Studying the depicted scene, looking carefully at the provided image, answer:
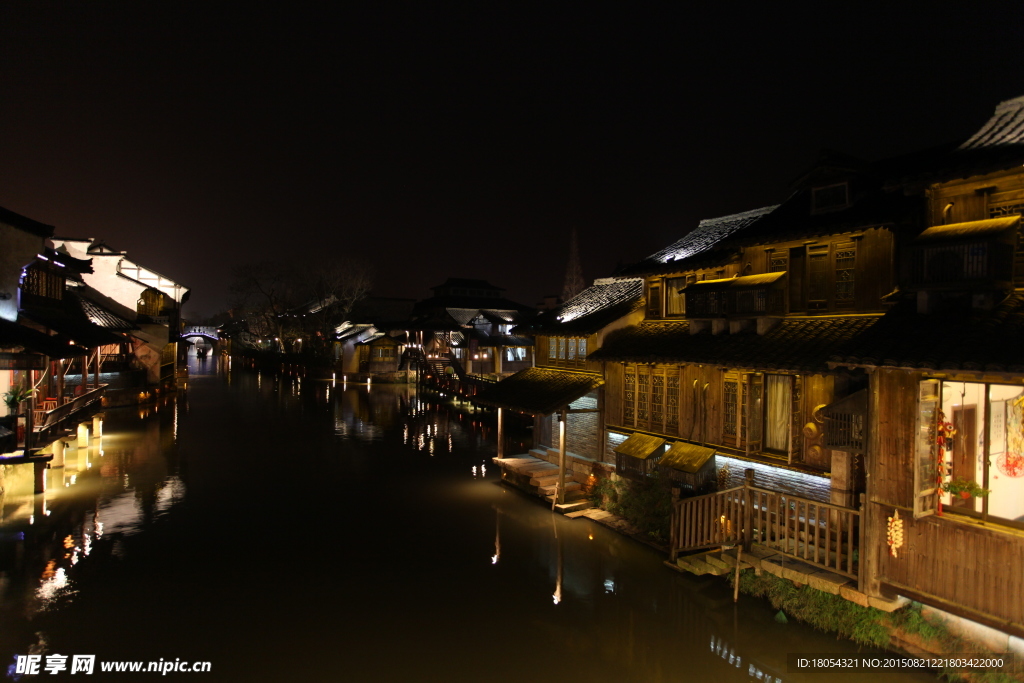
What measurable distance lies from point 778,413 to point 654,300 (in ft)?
17.7

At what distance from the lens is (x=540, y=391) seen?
1834 cm

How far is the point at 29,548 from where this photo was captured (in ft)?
41.9

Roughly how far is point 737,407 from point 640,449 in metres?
3.09

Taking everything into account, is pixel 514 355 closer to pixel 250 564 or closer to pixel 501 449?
pixel 501 449

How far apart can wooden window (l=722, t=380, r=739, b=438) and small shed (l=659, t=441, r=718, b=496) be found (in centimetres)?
66

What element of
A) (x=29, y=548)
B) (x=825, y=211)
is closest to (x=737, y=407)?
(x=825, y=211)

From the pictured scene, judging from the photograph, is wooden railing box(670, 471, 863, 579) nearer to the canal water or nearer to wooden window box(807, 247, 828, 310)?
the canal water

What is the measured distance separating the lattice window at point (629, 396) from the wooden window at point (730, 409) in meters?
3.07

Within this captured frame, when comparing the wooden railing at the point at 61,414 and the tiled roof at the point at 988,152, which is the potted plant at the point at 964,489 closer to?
the tiled roof at the point at 988,152

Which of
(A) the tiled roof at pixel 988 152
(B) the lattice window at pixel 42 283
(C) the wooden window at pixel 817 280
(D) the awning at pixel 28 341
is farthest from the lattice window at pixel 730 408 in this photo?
(B) the lattice window at pixel 42 283

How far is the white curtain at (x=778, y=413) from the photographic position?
39.1ft

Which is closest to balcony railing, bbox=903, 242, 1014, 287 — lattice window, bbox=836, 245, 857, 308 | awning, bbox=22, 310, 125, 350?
lattice window, bbox=836, 245, 857, 308

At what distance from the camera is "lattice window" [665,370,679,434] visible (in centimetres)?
1448

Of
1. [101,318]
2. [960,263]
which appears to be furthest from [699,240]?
[101,318]
